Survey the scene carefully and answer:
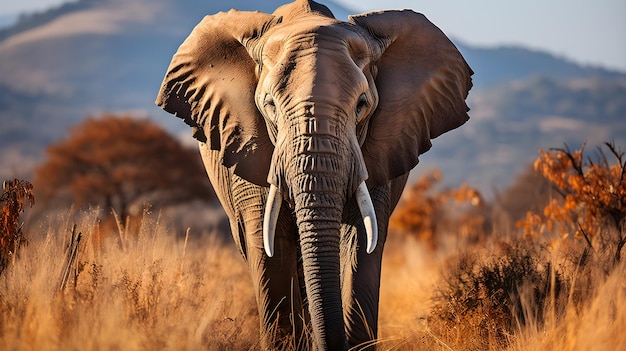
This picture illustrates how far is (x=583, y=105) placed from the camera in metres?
130

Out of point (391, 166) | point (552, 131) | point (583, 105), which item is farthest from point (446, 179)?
point (391, 166)

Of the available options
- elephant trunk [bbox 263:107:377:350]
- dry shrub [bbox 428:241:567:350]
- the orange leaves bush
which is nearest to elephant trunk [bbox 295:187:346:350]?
elephant trunk [bbox 263:107:377:350]

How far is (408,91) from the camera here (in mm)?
7617

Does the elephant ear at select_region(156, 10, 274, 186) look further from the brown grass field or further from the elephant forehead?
the brown grass field

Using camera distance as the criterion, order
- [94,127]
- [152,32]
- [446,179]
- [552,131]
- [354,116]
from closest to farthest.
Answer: [354,116], [94,127], [446,179], [552,131], [152,32]

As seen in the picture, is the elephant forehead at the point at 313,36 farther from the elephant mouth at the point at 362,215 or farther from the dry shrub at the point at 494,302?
the dry shrub at the point at 494,302

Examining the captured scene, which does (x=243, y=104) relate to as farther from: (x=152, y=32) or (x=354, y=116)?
(x=152, y=32)

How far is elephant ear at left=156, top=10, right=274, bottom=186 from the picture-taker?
7.30m

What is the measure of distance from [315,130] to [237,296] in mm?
4090

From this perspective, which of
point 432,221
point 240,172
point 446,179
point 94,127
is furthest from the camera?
point 446,179

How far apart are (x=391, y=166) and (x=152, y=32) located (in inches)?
7544

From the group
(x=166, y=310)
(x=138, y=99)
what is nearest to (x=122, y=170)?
(x=166, y=310)

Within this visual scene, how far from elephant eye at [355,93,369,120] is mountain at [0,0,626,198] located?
55812 mm

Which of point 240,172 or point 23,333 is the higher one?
A: point 240,172
